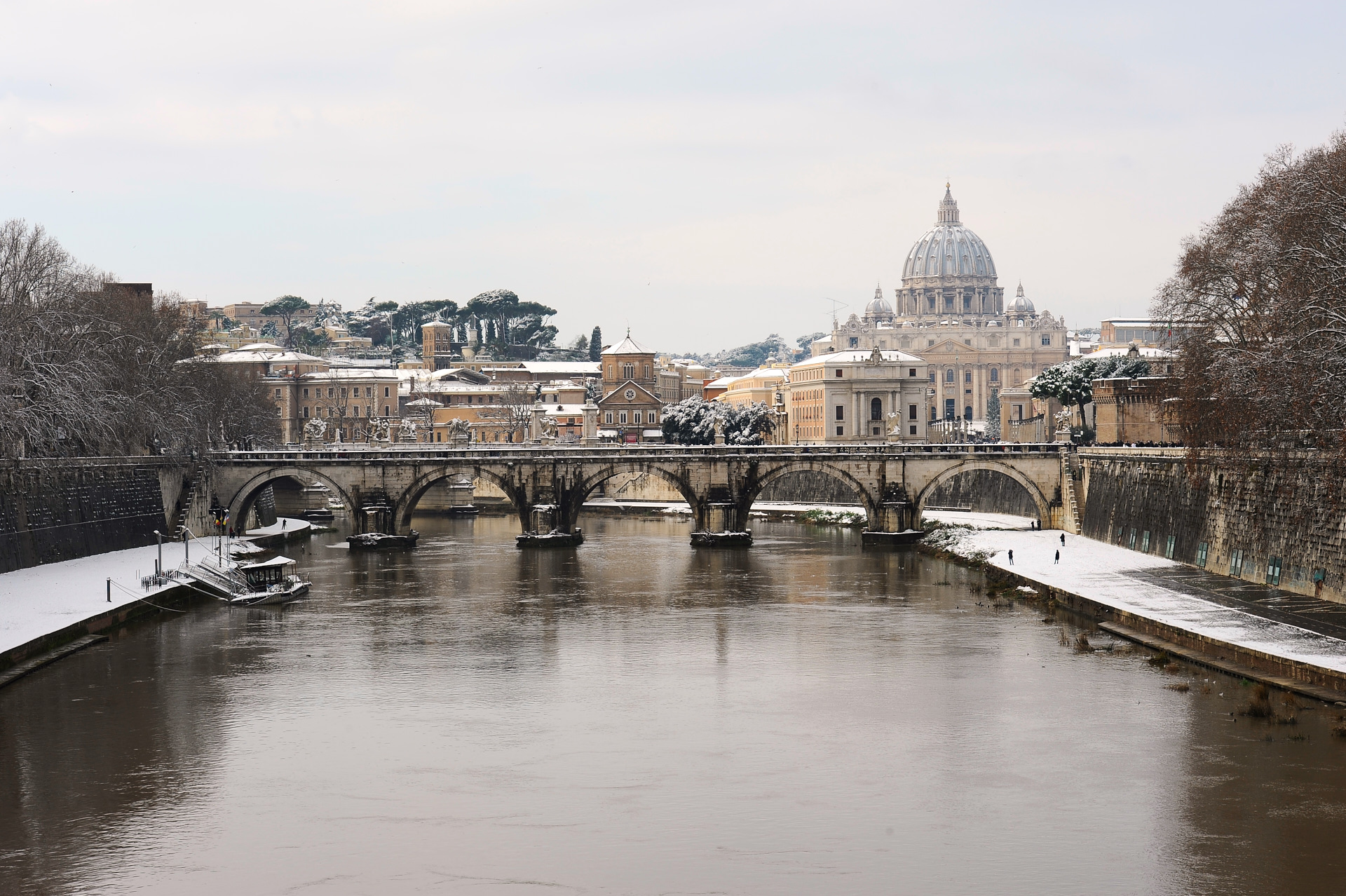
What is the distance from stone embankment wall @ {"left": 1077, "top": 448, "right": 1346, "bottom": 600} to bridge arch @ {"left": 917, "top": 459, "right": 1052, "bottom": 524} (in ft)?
17.4

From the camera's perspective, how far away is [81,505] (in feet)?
166

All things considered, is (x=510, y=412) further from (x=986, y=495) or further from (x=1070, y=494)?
(x=1070, y=494)

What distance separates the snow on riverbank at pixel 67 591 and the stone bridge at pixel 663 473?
12204 millimetres

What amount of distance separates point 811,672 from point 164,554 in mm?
29961

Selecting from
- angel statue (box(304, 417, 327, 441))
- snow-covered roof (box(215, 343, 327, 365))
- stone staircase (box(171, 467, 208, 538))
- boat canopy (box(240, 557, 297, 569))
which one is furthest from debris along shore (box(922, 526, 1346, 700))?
snow-covered roof (box(215, 343, 327, 365))

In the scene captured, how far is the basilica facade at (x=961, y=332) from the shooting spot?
17912 cm

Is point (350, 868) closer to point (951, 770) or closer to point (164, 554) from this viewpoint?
point (951, 770)

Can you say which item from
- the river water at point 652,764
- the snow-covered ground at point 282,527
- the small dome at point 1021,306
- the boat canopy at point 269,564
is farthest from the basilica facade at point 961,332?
the river water at point 652,764

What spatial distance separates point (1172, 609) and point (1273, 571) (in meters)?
4.37

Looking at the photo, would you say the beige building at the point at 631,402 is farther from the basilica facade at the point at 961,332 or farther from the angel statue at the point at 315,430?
the basilica facade at the point at 961,332

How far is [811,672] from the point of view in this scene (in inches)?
1330

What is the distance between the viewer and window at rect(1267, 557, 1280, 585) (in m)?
39.0

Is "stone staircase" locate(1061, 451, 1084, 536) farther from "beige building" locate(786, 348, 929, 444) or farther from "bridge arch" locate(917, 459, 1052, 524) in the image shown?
"beige building" locate(786, 348, 929, 444)

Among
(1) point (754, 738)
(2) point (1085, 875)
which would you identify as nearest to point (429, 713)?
(1) point (754, 738)
